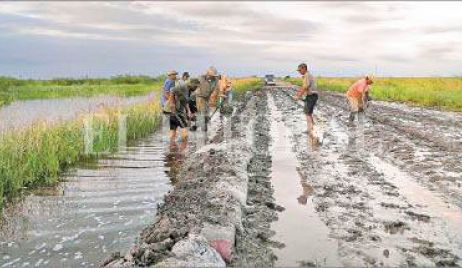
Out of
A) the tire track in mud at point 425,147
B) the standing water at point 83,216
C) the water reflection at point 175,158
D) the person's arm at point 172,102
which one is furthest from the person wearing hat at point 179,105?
the tire track in mud at point 425,147

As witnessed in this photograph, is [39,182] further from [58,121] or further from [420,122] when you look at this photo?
[420,122]

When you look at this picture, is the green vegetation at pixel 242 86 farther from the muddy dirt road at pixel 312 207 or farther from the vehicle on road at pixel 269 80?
the muddy dirt road at pixel 312 207

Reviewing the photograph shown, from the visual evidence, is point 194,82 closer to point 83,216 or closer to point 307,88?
point 307,88

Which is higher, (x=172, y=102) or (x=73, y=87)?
(x=172, y=102)

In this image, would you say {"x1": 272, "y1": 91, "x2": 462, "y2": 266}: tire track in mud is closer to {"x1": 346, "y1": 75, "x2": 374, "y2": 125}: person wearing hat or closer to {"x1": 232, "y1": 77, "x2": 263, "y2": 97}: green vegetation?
{"x1": 346, "y1": 75, "x2": 374, "y2": 125}: person wearing hat

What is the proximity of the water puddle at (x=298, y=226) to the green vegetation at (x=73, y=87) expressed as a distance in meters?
24.6

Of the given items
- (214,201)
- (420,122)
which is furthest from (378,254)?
(420,122)

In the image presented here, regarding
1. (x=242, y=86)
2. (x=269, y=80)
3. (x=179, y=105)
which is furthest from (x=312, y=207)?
(x=269, y=80)

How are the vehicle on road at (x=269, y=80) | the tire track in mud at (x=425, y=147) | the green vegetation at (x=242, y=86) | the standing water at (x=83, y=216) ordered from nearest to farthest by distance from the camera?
the standing water at (x=83, y=216)
the tire track in mud at (x=425, y=147)
the green vegetation at (x=242, y=86)
the vehicle on road at (x=269, y=80)

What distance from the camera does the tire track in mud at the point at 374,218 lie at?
17.3ft

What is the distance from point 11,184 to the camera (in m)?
8.59

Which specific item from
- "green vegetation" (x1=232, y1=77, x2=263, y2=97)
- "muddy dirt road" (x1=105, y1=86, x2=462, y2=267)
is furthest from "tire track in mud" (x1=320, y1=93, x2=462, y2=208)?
"green vegetation" (x1=232, y1=77, x2=263, y2=97)

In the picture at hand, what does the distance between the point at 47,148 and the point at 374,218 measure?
21.3ft

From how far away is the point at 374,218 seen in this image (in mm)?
6551
